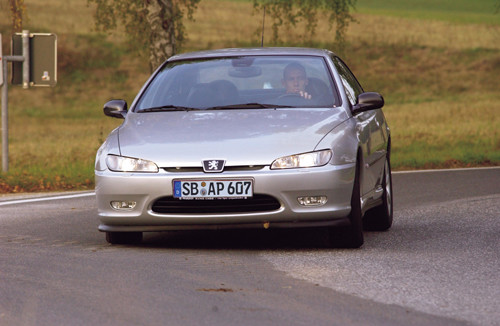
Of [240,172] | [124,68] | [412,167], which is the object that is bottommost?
[124,68]

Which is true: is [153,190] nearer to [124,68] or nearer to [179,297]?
[179,297]

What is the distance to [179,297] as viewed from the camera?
6566 millimetres

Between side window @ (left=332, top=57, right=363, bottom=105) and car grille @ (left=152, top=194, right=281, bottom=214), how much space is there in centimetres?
177

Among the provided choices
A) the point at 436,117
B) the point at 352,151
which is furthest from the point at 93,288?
the point at 436,117

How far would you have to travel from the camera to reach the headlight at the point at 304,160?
827 centimetres

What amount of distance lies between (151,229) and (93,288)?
5.68ft

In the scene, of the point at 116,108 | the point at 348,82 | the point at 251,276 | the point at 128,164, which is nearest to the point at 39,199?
the point at 116,108

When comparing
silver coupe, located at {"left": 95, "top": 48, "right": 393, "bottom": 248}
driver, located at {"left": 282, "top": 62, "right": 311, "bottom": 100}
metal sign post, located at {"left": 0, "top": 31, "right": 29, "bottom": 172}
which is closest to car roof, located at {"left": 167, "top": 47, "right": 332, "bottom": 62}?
driver, located at {"left": 282, "top": 62, "right": 311, "bottom": 100}

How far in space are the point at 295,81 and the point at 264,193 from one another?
1.64 metres

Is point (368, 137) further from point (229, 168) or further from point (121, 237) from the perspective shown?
point (121, 237)

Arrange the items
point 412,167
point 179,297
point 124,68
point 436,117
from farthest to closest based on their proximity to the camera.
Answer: point 124,68
point 436,117
point 412,167
point 179,297

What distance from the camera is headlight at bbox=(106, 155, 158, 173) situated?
8422mm

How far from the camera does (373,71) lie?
2443 inches

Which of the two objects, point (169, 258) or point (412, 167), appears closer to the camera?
point (169, 258)
